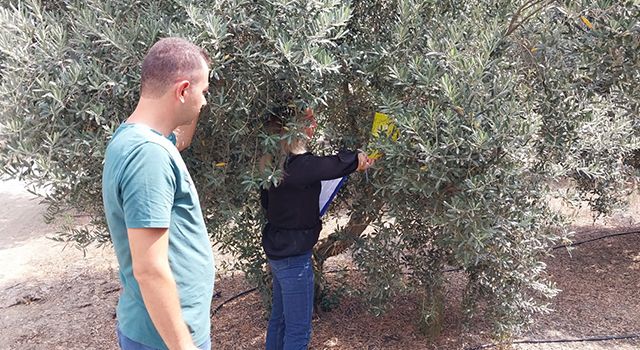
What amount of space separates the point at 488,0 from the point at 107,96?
2.26m

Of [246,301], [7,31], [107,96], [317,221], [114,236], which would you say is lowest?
[246,301]

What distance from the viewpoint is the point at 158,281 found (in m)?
2.11

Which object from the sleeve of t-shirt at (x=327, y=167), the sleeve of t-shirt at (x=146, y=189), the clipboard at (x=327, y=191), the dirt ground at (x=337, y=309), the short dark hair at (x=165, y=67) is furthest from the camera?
the dirt ground at (x=337, y=309)

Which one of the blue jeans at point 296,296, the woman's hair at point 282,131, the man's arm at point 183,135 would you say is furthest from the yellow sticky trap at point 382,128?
the man's arm at point 183,135

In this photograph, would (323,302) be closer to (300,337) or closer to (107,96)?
(300,337)

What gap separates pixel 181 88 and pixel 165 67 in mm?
93

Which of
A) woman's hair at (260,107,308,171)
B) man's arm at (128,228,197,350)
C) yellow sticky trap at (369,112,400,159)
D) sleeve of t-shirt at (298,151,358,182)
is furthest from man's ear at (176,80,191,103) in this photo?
yellow sticky trap at (369,112,400,159)

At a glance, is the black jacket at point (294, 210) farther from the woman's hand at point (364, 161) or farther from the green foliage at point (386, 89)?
the green foliage at point (386, 89)

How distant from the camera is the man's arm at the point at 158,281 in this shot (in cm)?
209

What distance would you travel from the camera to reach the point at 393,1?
3.70 m

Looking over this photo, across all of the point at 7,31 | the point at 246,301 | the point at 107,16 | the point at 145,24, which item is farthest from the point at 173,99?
the point at 246,301

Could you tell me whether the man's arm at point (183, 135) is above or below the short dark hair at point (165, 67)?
below

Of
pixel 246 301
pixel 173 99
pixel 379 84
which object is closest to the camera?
pixel 173 99

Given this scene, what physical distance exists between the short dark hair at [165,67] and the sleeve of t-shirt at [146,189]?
0.85 feet
